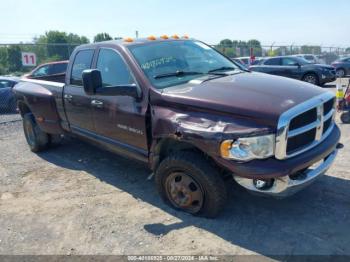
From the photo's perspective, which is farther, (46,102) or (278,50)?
(278,50)

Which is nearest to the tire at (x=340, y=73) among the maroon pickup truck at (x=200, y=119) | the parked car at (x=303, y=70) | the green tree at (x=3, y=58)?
the parked car at (x=303, y=70)

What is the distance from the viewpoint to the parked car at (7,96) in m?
12.9

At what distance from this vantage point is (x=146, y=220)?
3.99 metres

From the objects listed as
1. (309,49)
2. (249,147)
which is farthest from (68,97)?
(309,49)

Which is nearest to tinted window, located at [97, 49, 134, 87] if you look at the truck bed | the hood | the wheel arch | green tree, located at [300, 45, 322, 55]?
the hood

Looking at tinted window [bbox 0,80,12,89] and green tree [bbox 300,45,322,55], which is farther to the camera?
green tree [bbox 300,45,322,55]

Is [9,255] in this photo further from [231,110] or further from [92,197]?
[231,110]

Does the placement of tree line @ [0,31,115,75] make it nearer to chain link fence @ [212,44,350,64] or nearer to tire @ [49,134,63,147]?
tire @ [49,134,63,147]

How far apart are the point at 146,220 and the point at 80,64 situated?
8.51 feet

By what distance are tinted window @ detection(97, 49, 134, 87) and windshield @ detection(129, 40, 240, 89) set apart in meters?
0.22

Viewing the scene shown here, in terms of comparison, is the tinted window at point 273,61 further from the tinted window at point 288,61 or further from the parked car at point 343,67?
the parked car at point 343,67

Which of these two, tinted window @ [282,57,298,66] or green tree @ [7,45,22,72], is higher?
green tree @ [7,45,22,72]

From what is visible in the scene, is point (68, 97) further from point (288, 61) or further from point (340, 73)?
point (340, 73)

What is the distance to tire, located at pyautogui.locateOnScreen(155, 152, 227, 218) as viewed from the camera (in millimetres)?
3557
